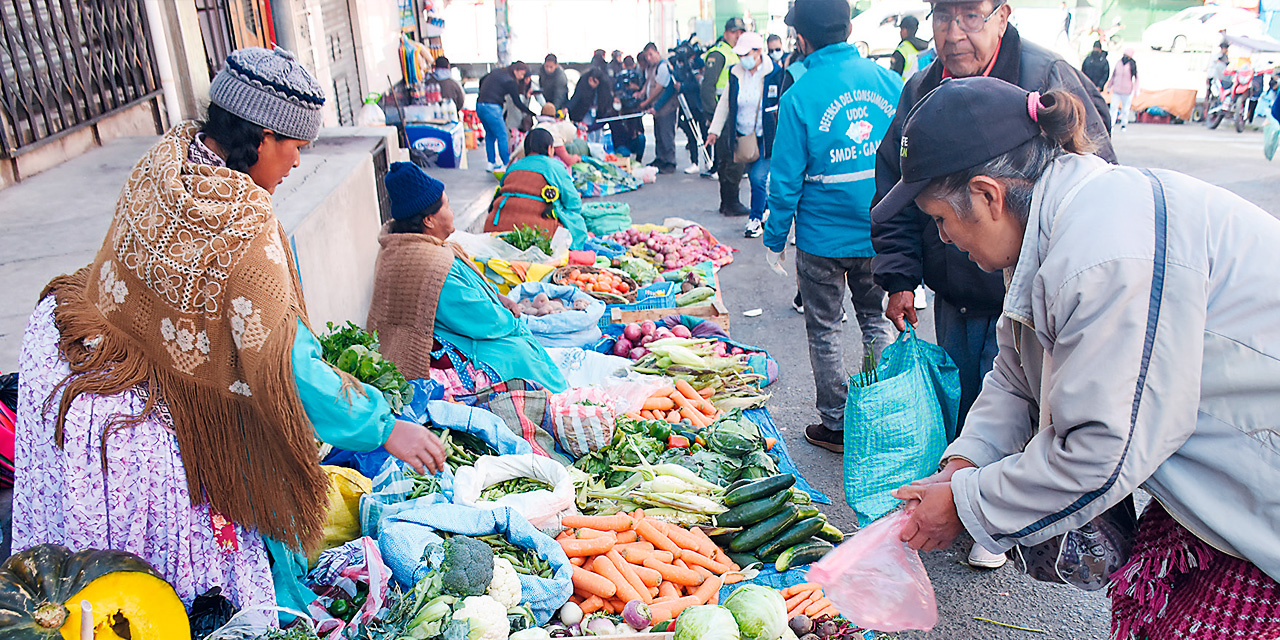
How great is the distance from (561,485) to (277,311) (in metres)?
1.58

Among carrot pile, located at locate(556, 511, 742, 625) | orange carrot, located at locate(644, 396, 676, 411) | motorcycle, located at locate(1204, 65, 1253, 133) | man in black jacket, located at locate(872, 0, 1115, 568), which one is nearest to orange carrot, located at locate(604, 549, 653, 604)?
carrot pile, located at locate(556, 511, 742, 625)

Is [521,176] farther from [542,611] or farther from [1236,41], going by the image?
[1236,41]

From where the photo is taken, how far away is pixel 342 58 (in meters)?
12.4

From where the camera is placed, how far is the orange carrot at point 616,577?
2959 millimetres

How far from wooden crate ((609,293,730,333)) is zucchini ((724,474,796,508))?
8.14ft

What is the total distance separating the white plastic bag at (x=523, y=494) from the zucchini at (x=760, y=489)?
0.68 meters

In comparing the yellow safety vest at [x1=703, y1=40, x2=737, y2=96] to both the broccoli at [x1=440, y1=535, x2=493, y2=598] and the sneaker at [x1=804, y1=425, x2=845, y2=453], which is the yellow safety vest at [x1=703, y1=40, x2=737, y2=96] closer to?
the sneaker at [x1=804, y1=425, x2=845, y2=453]

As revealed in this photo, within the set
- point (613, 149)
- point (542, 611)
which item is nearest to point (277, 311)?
point (542, 611)

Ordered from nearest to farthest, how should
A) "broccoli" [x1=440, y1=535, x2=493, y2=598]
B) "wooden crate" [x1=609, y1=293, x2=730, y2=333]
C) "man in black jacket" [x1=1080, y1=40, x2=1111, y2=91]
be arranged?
"broccoli" [x1=440, y1=535, x2=493, y2=598] < "wooden crate" [x1=609, y1=293, x2=730, y2=333] < "man in black jacket" [x1=1080, y1=40, x2=1111, y2=91]

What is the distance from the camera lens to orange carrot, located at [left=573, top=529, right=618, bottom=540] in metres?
3.19

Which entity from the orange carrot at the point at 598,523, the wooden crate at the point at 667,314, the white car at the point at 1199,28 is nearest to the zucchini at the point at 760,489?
the orange carrot at the point at 598,523

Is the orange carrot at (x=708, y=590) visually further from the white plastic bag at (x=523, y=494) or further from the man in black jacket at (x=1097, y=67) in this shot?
the man in black jacket at (x=1097, y=67)

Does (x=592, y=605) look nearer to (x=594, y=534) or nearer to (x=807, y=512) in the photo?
(x=594, y=534)

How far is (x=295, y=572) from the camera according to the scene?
2.59m
